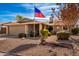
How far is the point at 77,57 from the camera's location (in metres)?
8.91

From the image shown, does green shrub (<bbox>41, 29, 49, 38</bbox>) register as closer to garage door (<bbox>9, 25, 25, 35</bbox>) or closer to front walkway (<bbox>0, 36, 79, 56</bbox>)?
front walkway (<bbox>0, 36, 79, 56</bbox>)

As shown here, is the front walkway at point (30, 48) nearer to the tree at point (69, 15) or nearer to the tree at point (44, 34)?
the tree at point (44, 34)

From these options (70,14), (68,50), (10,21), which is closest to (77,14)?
(70,14)

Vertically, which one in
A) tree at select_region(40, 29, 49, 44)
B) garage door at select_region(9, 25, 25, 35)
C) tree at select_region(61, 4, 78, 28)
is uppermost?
tree at select_region(61, 4, 78, 28)

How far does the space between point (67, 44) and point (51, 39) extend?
0.30m

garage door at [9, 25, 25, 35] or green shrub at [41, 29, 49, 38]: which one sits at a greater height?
garage door at [9, 25, 25, 35]

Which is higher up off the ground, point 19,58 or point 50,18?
point 50,18

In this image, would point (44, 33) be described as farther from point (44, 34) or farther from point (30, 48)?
point (30, 48)

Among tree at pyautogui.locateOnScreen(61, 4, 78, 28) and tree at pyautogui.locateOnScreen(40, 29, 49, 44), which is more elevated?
tree at pyautogui.locateOnScreen(61, 4, 78, 28)

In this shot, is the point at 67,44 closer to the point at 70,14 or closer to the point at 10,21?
the point at 70,14

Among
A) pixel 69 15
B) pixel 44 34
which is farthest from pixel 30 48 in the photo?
pixel 69 15

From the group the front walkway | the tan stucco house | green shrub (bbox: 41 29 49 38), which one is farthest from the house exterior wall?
green shrub (bbox: 41 29 49 38)

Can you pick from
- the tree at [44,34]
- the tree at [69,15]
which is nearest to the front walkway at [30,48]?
the tree at [44,34]

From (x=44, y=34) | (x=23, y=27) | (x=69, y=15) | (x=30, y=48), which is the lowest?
(x=30, y=48)
